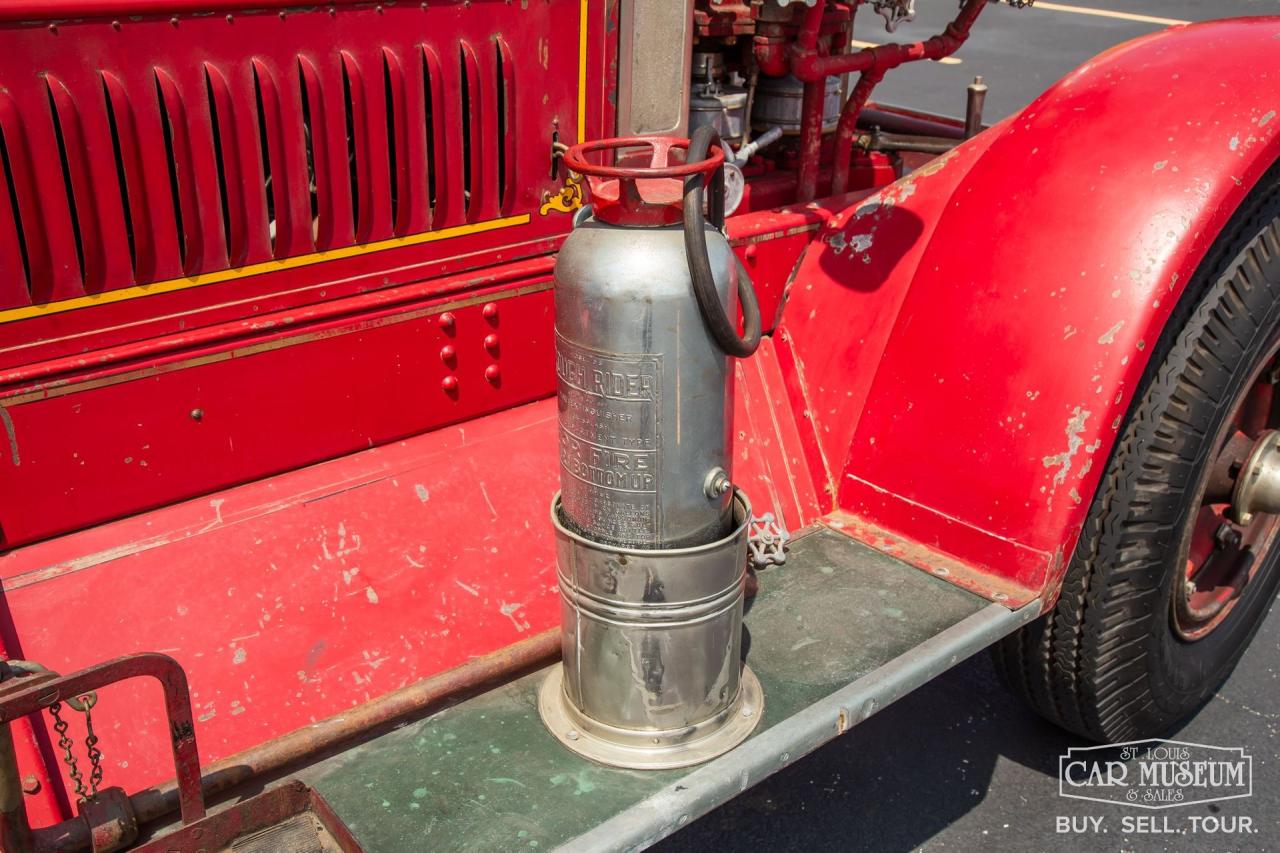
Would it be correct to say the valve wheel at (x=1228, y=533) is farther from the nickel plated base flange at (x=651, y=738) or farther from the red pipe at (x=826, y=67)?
the nickel plated base flange at (x=651, y=738)

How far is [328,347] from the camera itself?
1.95 m

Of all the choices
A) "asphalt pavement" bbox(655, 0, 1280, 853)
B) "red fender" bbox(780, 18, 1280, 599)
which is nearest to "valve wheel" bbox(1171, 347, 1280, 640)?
"asphalt pavement" bbox(655, 0, 1280, 853)

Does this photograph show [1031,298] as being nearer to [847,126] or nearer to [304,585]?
[847,126]

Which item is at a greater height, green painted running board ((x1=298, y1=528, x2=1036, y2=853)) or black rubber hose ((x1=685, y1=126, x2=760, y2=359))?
black rubber hose ((x1=685, y1=126, x2=760, y2=359))

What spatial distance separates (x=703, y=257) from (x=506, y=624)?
2.60 feet

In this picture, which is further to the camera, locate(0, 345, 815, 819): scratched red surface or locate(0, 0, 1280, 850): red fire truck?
locate(0, 345, 815, 819): scratched red surface

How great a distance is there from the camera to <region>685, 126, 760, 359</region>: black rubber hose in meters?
1.46

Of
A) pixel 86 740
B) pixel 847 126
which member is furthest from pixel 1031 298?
pixel 86 740

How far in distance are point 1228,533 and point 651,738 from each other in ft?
5.02

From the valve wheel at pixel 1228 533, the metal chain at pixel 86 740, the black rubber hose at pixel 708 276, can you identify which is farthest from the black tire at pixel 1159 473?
the metal chain at pixel 86 740

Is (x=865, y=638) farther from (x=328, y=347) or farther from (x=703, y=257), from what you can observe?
(x=328, y=347)

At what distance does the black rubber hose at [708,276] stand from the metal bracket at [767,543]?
64cm

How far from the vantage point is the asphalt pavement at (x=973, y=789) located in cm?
238

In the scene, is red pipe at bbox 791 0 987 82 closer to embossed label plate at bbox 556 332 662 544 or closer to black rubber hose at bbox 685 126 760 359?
black rubber hose at bbox 685 126 760 359
